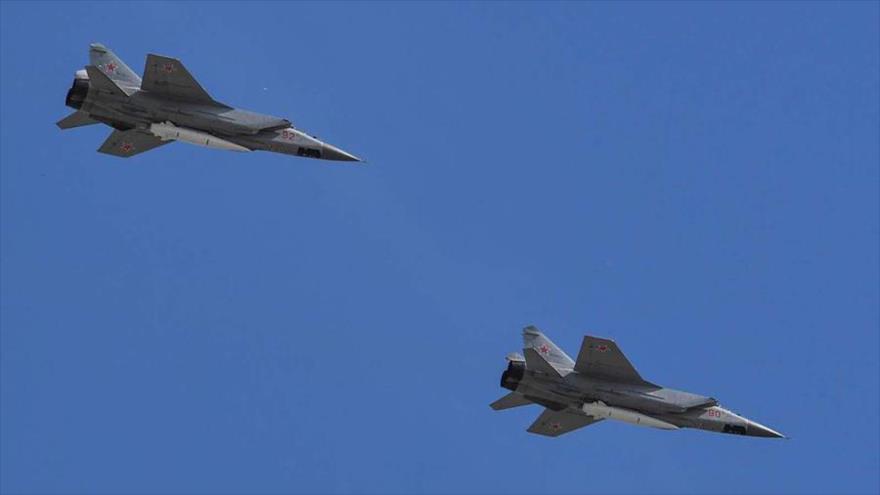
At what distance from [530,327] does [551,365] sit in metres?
2.11

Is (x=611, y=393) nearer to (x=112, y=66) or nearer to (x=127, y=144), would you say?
(x=127, y=144)

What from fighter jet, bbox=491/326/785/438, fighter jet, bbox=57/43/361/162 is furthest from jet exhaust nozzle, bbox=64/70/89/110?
fighter jet, bbox=491/326/785/438

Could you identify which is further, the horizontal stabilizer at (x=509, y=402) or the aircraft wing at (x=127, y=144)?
the aircraft wing at (x=127, y=144)

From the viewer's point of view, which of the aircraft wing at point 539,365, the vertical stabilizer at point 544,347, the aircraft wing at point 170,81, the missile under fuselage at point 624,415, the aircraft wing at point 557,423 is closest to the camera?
the aircraft wing at point 170,81

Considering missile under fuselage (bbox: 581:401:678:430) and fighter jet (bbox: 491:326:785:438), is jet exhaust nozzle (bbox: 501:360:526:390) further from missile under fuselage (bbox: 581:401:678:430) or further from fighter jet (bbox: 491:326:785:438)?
missile under fuselage (bbox: 581:401:678:430)

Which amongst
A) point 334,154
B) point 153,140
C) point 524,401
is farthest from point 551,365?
point 153,140

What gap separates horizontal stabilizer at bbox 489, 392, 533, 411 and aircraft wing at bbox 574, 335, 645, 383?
8.35ft

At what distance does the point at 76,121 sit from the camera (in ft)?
276

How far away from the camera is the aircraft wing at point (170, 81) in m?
82.4

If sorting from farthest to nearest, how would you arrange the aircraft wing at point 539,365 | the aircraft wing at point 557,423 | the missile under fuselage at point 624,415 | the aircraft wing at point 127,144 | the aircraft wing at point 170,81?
1. the aircraft wing at point 127,144
2. the aircraft wing at point 557,423
3. the aircraft wing at point 539,365
4. the missile under fuselage at point 624,415
5. the aircraft wing at point 170,81

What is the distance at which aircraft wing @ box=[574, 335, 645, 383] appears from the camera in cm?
8300

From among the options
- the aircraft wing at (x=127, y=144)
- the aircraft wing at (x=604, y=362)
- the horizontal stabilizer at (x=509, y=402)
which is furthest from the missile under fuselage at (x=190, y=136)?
the aircraft wing at (x=604, y=362)

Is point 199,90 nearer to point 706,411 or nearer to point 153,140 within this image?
point 153,140

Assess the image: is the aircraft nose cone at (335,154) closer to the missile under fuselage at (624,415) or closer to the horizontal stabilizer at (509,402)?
the horizontal stabilizer at (509,402)
